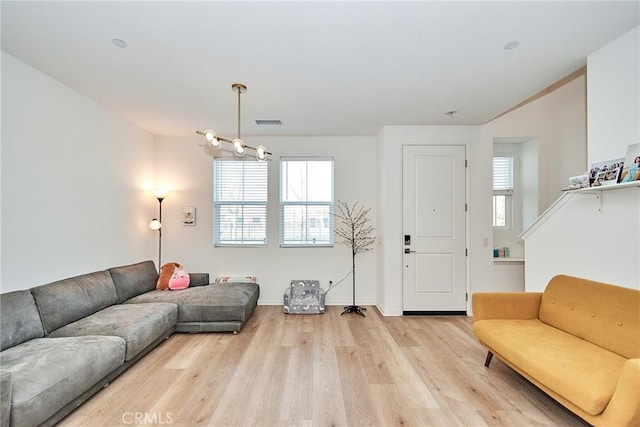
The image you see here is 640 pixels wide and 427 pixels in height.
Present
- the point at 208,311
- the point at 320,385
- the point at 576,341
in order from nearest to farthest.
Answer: the point at 576,341 → the point at 320,385 → the point at 208,311

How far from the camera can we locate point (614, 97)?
222cm

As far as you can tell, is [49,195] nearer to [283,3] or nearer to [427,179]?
[283,3]

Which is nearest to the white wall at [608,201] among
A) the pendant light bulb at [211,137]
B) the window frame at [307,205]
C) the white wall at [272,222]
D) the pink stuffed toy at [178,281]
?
the white wall at [272,222]

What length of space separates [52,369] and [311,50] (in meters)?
2.89

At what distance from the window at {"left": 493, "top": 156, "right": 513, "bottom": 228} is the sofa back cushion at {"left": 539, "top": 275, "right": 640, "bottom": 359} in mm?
2194

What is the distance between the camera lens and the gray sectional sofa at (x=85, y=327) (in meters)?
1.73

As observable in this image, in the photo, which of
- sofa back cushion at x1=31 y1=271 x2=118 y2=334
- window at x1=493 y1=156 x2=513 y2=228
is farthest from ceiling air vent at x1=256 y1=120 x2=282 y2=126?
window at x1=493 y1=156 x2=513 y2=228

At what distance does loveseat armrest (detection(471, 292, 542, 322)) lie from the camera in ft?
8.72

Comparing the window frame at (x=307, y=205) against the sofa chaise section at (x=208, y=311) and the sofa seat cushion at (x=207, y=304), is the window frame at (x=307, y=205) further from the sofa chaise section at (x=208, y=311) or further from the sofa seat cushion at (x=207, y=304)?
the sofa chaise section at (x=208, y=311)

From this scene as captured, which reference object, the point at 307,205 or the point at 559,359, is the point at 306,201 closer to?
the point at 307,205

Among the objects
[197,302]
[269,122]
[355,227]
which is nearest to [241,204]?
[269,122]

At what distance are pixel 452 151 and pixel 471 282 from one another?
196 centimetres

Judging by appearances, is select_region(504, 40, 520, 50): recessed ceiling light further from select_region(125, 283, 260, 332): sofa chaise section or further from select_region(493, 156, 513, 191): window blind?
select_region(125, 283, 260, 332): sofa chaise section

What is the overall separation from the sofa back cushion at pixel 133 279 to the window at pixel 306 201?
1.94 meters
